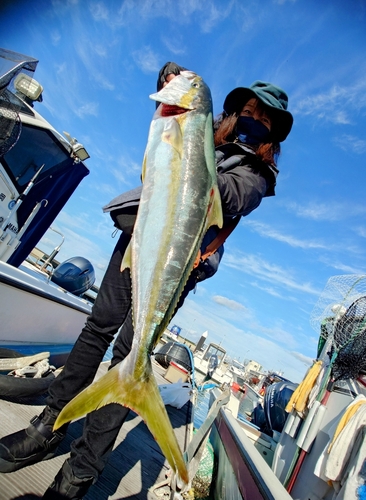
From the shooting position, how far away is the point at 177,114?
2.18m

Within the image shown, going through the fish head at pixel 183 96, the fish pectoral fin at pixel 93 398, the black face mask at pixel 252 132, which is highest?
the black face mask at pixel 252 132

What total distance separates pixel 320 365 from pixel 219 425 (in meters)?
2.97

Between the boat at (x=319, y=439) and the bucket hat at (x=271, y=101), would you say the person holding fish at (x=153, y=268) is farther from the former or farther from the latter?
the boat at (x=319, y=439)

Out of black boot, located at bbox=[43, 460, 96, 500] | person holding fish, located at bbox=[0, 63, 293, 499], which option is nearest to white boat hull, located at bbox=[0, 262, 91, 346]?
person holding fish, located at bbox=[0, 63, 293, 499]

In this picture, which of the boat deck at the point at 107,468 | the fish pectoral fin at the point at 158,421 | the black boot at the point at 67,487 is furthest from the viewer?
the boat deck at the point at 107,468

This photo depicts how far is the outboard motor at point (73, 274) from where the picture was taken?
7.34 m

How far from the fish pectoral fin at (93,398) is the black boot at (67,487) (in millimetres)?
606

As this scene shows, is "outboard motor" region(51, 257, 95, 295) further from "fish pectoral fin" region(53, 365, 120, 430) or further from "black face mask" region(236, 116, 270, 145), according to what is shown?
"fish pectoral fin" region(53, 365, 120, 430)

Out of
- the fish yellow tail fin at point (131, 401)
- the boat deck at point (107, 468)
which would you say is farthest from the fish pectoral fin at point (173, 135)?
the boat deck at point (107, 468)

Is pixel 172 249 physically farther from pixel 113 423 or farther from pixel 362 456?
pixel 362 456

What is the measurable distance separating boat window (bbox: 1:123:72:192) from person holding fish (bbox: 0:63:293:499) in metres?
3.91

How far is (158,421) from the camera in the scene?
4.94ft

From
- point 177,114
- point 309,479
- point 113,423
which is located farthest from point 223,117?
point 309,479

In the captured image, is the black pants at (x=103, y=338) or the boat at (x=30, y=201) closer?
the black pants at (x=103, y=338)
